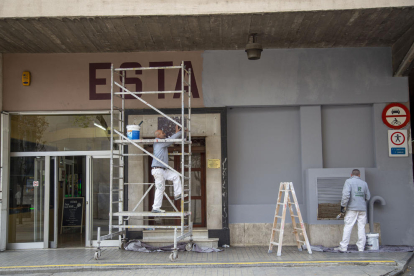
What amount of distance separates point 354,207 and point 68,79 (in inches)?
282

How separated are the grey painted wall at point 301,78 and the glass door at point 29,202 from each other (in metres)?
4.41

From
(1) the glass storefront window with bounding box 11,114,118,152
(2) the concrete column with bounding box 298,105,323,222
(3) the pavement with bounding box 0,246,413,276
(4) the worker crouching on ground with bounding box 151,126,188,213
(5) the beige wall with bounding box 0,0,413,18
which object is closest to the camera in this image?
(3) the pavement with bounding box 0,246,413,276

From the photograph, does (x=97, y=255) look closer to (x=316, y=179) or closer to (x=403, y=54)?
(x=316, y=179)

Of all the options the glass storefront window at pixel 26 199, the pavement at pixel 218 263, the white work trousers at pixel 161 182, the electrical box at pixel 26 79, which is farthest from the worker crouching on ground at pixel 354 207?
the electrical box at pixel 26 79

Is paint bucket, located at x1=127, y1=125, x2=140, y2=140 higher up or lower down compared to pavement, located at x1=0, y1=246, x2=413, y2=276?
higher up

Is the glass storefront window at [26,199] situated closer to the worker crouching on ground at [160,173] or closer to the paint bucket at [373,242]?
the worker crouching on ground at [160,173]

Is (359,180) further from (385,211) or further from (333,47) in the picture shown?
(333,47)

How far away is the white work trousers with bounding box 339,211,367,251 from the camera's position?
29.3ft

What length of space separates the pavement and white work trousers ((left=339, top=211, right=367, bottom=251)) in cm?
25

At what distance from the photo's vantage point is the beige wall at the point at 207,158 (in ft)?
32.1

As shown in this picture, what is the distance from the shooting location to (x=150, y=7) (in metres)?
7.96

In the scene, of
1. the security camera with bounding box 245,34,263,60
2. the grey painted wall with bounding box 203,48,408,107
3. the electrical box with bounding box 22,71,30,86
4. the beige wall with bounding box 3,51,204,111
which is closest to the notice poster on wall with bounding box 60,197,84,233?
the beige wall with bounding box 3,51,204,111

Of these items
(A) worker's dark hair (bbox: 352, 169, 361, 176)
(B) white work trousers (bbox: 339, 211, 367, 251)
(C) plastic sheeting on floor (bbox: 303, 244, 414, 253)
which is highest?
(A) worker's dark hair (bbox: 352, 169, 361, 176)

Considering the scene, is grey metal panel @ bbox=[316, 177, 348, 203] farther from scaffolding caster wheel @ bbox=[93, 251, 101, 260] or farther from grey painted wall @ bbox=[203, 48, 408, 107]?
scaffolding caster wheel @ bbox=[93, 251, 101, 260]
